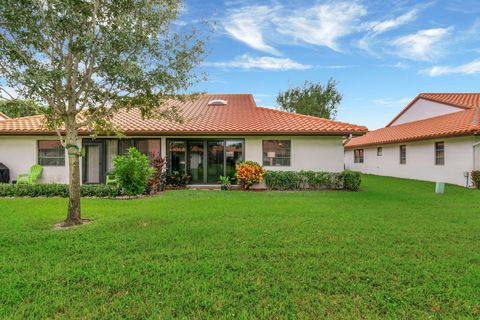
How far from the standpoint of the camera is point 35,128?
13383 millimetres

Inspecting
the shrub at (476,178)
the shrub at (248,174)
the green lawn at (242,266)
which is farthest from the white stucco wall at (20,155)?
the shrub at (476,178)

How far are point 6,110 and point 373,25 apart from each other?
15532 mm

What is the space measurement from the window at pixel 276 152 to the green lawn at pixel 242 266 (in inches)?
262

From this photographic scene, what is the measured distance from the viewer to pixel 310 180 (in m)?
13.2

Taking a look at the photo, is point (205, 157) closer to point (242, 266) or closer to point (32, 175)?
point (32, 175)

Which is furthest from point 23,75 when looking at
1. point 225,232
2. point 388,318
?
point 388,318

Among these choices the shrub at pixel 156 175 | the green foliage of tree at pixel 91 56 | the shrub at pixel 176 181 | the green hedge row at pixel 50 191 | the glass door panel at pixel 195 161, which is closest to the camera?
the green foliage of tree at pixel 91 56

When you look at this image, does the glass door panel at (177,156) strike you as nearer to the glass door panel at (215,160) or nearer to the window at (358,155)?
the glass door panel at (215,160)

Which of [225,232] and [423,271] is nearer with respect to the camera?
[423,271]

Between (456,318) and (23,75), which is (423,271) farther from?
(23,75)

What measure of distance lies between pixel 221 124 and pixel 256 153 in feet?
7.48

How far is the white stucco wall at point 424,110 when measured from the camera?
20695mm

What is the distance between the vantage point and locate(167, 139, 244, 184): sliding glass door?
14.3m

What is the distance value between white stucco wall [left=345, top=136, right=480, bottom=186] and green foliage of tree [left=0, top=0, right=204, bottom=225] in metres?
14.6
